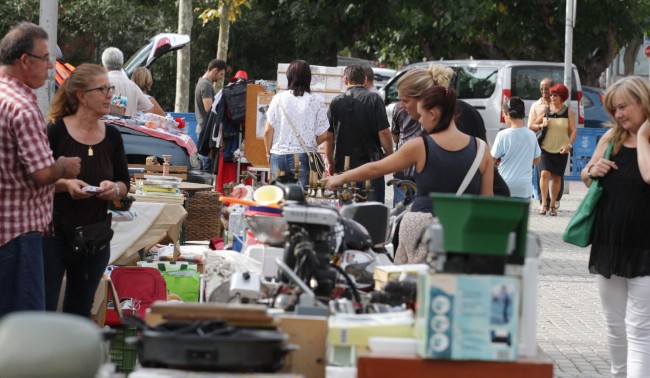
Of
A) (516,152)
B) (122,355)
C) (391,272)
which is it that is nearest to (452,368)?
(391,272)

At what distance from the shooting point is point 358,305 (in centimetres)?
547

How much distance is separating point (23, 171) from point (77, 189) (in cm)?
53

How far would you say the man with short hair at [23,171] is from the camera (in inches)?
231

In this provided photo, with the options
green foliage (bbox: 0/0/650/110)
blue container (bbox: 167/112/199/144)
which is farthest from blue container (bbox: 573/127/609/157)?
green foliage (bbox: 0/0/650/110)

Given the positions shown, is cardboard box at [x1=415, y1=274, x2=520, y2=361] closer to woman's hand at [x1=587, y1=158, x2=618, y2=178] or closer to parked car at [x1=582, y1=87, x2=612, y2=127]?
woman's hand at [x1=587, y1=158, x2=618, y2=178]

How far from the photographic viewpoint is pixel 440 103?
702 centimetres

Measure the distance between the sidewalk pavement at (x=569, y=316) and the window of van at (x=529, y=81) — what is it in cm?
808

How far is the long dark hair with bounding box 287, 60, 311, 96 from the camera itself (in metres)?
12.6

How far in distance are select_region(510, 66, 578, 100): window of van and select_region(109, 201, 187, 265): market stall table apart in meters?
14.5

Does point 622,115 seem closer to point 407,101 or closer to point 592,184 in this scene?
point 592,184

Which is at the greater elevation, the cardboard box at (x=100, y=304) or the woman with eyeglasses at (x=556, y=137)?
the woman with eyeglasses at (x=556, y=137)

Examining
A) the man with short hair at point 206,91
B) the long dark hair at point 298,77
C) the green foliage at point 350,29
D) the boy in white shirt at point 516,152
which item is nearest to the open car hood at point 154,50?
the man with short hair at point 206,91

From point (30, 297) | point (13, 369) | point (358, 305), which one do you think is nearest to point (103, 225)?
point (30, 297)

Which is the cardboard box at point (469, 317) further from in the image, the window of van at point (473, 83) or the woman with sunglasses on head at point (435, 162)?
the window of van at point (473, 83)
